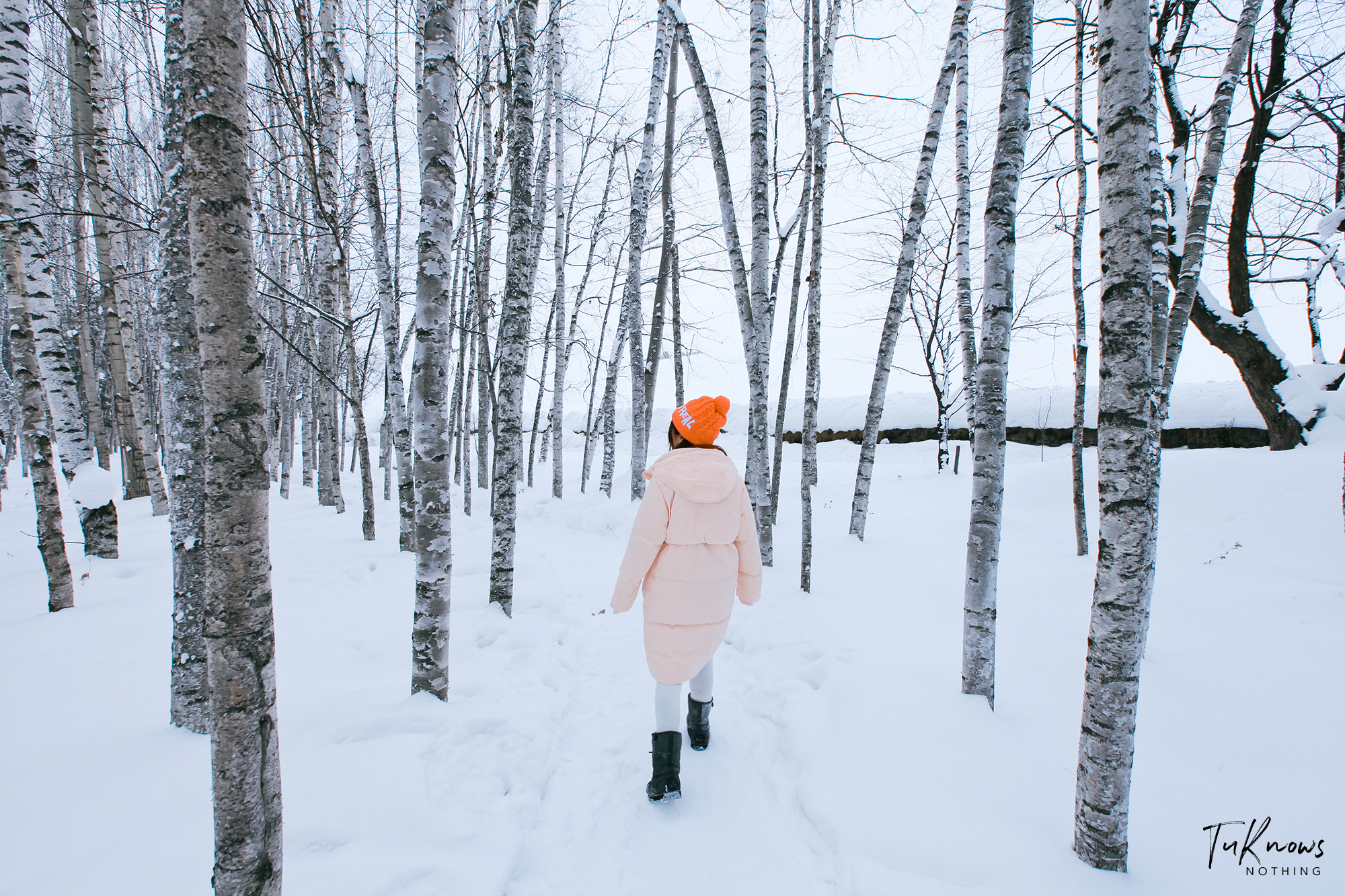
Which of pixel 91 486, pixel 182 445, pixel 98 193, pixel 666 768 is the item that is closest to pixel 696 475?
pixel 666 768

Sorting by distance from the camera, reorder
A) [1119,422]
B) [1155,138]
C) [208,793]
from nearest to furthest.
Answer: [1119,422] < [208,793] < [1155,138]

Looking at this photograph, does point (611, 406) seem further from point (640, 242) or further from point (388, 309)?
point (388, 309)

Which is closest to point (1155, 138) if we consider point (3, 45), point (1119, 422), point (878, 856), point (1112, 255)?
point (1112, 255)

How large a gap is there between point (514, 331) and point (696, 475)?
8.56 feet

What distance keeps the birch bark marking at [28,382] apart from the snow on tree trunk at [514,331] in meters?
3.30

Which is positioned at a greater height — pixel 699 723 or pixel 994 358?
pixel 994 358

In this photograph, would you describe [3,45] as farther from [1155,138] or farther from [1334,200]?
[1334,200]

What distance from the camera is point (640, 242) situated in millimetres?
9180

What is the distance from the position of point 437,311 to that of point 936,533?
26.1ft

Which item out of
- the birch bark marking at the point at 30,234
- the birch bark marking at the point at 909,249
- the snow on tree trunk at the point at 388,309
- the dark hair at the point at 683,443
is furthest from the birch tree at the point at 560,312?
the dark hair at the point at 683,443

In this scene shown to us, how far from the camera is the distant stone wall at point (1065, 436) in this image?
1220 cm

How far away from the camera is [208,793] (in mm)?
2062

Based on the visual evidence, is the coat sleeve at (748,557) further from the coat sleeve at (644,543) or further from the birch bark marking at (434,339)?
the birch bark marking at (434,339)
